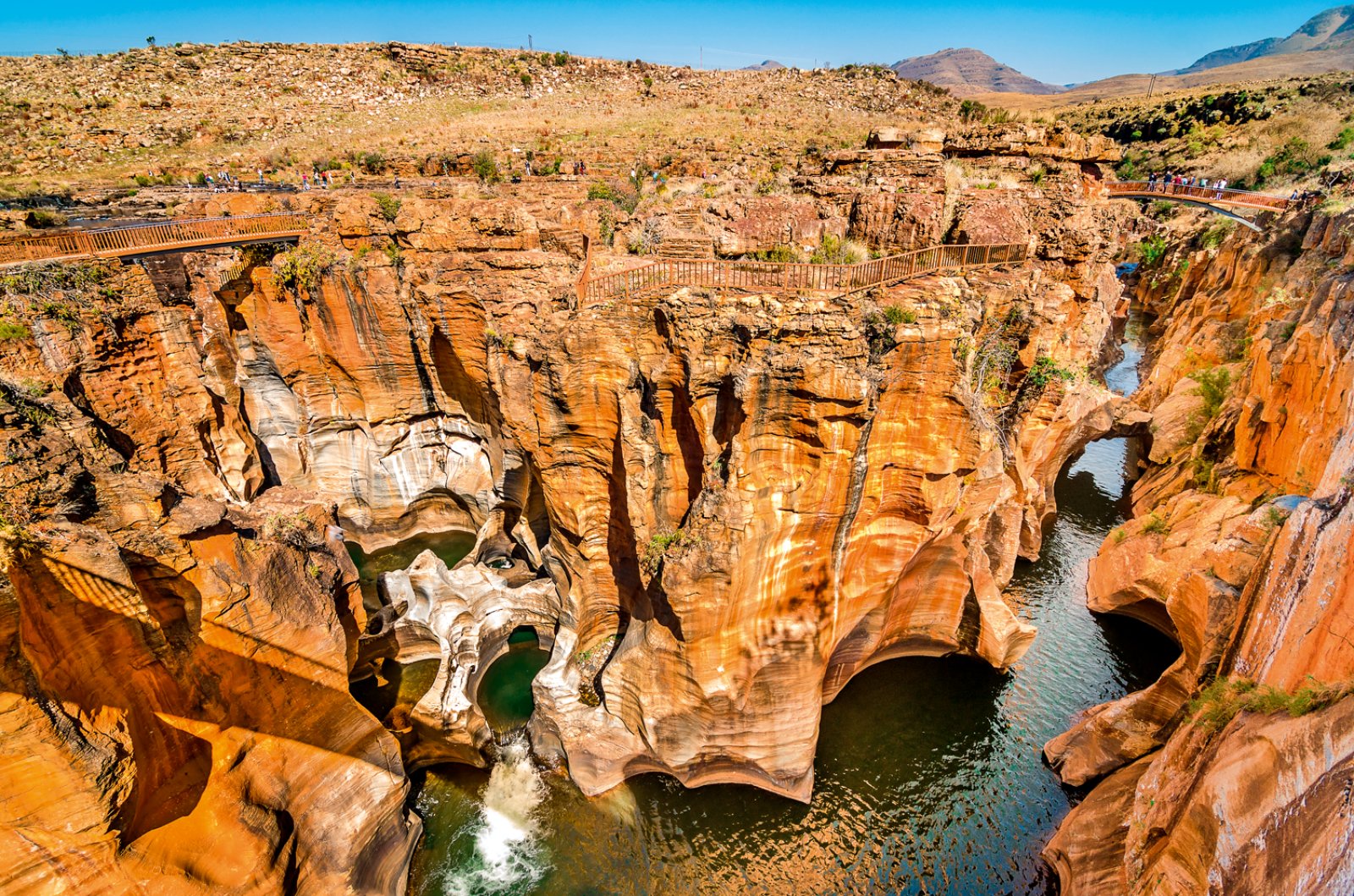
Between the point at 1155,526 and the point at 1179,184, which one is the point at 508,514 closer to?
the point at 1155,526

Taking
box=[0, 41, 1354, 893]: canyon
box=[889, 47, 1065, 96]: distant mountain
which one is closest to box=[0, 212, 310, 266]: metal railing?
box=[0, 41, 1354, 893]: canyon

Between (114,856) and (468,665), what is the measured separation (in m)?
6.91

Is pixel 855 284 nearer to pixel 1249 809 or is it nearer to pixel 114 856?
pixel 1249 809

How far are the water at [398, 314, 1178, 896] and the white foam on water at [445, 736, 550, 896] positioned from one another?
0.08ft

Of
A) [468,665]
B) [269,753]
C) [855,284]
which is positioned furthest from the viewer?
[468,665]

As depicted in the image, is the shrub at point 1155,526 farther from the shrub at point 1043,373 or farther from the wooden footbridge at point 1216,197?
the wooden footbridge at point 1216,197

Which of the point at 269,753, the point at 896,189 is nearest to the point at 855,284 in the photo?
the point at 896,189

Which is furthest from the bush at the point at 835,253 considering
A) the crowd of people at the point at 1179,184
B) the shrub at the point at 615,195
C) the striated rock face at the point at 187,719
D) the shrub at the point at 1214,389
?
the crowd of people at the point at 1179,184

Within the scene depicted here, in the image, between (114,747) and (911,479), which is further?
(911,479)

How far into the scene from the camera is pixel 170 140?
1361 inches

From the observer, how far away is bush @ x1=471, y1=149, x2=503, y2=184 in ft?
90.3

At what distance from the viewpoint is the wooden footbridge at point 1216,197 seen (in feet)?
95.6

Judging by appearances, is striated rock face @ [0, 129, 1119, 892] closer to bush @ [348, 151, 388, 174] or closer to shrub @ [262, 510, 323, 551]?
shrub @ [262, 510, 323, 551]

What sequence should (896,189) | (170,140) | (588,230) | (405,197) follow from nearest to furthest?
(896,189) → (588,230) → (405,197) → (170,140)
